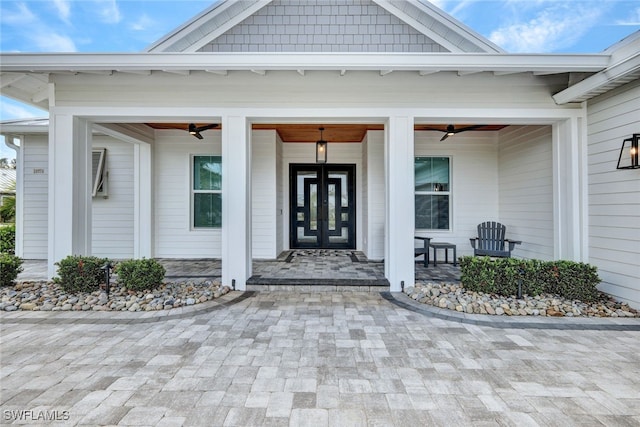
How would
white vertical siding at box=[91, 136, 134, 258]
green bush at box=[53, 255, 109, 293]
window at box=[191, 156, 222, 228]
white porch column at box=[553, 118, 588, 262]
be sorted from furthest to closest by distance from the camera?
window at box=[191, 156, 222, 228] → white vertical siding at box=[91, 136, 134, 258] → white porch column at box=[553, 118, 588, 262] → green bush at box=[53, 255, 109, 293]

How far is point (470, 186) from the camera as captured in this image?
6.65 m

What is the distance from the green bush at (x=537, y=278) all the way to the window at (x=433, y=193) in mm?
2848

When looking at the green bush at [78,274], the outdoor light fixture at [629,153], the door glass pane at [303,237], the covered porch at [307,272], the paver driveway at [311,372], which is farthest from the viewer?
the door glass pane at [303,237]

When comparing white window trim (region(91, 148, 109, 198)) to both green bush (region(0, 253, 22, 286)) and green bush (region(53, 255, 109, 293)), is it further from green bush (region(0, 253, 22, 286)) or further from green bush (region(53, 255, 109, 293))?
green bush (region(53, 255, 109, 293))

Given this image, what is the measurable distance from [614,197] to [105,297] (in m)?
6.40

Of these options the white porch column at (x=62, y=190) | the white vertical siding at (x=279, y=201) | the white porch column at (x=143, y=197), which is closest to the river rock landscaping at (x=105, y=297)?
the white porch column at (x=62, y=190)

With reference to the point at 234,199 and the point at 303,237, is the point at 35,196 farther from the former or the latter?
the point at 303,237

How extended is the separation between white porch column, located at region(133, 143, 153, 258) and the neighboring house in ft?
0.09

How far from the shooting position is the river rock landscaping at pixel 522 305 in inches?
135

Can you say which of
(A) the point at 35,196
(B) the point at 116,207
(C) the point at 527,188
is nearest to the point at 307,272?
(C) the point at 527,188

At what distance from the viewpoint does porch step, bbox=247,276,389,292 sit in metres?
4.41

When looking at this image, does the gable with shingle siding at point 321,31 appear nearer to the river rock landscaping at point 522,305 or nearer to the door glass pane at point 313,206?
the door glass pane at point 313,206

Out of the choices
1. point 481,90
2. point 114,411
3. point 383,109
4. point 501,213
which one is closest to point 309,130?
point 383,109

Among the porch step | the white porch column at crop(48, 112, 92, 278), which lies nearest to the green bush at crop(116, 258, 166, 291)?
the white porch column at crop(48, 112, 92, 278)
